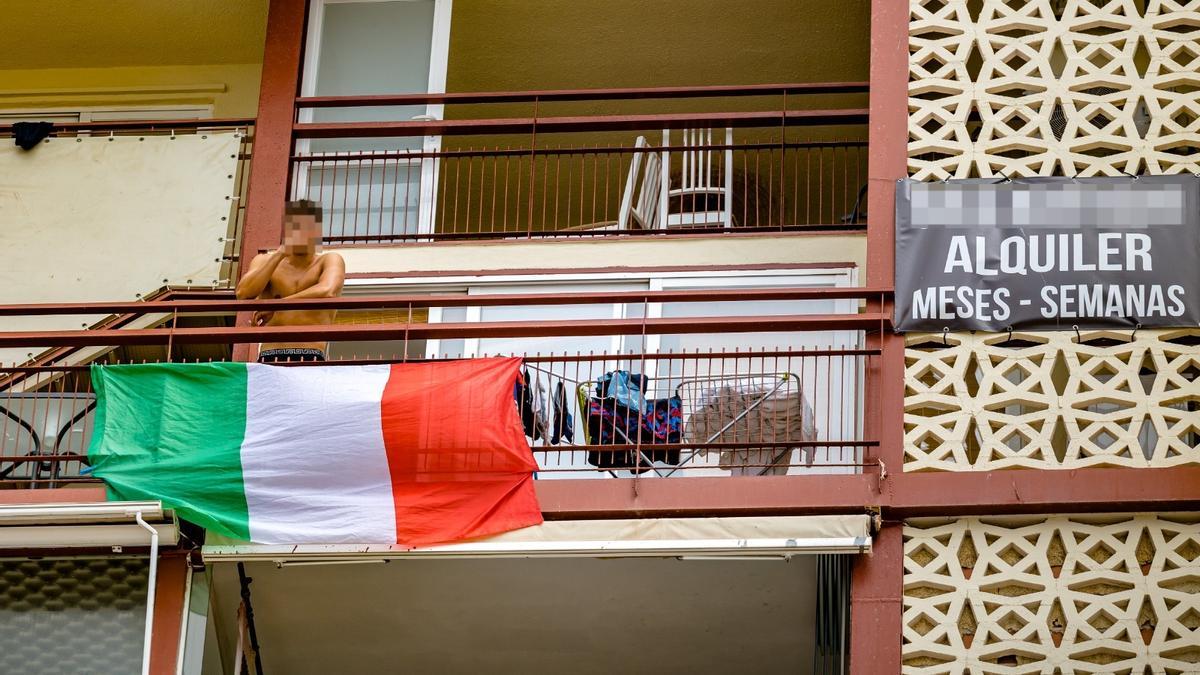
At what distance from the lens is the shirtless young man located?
1405cm

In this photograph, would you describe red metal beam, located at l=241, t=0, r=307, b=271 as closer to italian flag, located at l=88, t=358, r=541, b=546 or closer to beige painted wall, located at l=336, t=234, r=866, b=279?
beige painted wall, located at l=336, t=234, r=866, b=279

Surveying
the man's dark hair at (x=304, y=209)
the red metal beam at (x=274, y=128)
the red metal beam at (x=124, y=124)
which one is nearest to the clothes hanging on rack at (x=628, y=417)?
the man's dark hair at (x=304, y=209)

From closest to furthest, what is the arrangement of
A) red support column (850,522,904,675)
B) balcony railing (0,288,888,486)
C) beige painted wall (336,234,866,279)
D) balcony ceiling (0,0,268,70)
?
1. red support column (850,522,904,675)
2. balcony railing (0,288,888,486)
3. beige painted wall (336,234,866,279)
4. balcony ceiling (0,0,268,70)

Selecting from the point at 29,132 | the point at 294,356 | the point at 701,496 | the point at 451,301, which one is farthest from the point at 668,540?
the point at 29,132

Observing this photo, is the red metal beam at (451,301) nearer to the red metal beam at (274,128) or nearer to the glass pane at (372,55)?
the red metal beam at (274,128)

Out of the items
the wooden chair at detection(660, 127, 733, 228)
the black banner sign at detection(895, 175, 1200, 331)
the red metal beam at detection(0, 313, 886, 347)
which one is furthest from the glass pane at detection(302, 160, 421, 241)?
the black banner sign at detection(895, 175, 1200, 331)

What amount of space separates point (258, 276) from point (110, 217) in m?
2.03

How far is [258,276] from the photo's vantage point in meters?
14.0

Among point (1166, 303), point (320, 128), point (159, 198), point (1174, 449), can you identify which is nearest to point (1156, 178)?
point (1166, 303)

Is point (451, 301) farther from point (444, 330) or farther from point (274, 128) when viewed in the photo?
point (274, 128)

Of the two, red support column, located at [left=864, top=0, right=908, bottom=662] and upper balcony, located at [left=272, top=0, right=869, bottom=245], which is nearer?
red support column, located at [left=864, top=0, right=908, bottom=662]

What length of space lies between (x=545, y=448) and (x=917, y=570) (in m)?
2.31

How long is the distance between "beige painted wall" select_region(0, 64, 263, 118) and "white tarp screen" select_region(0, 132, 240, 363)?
8.20 feet

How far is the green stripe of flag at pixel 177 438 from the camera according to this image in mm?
12883
